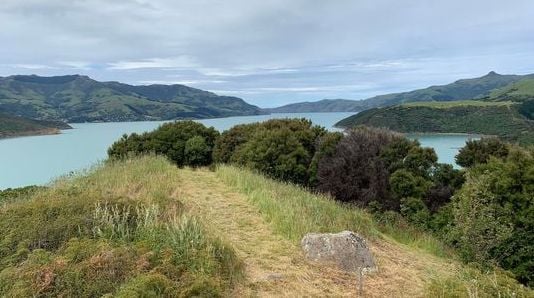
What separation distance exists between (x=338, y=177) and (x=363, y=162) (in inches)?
57.3

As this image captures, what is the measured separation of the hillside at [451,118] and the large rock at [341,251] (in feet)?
336

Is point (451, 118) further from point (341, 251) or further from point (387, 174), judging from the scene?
point (341, 251)

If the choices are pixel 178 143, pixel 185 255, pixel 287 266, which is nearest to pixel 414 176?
pixel 287 266

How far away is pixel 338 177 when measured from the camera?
857 inches

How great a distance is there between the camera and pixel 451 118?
383 ft

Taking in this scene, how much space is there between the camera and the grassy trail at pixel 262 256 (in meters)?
6.50

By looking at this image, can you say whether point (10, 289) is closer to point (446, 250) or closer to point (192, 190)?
point (192, 190)

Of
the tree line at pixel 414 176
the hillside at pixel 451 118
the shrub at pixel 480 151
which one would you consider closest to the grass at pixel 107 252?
the tree line at pixel 414 176

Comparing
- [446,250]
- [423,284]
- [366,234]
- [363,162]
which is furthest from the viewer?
[363,162]

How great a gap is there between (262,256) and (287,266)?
57 cm

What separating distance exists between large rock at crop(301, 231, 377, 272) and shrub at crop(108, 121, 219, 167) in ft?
88.8

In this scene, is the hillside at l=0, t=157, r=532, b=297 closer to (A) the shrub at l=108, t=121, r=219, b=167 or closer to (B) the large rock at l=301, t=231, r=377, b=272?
(B) the large rock at l=301, t=231, r=377, b=272

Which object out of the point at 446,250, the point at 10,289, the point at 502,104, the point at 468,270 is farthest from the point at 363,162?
the point at 502,104

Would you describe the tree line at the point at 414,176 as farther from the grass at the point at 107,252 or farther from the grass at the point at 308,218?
the grass at the point at 107,252
